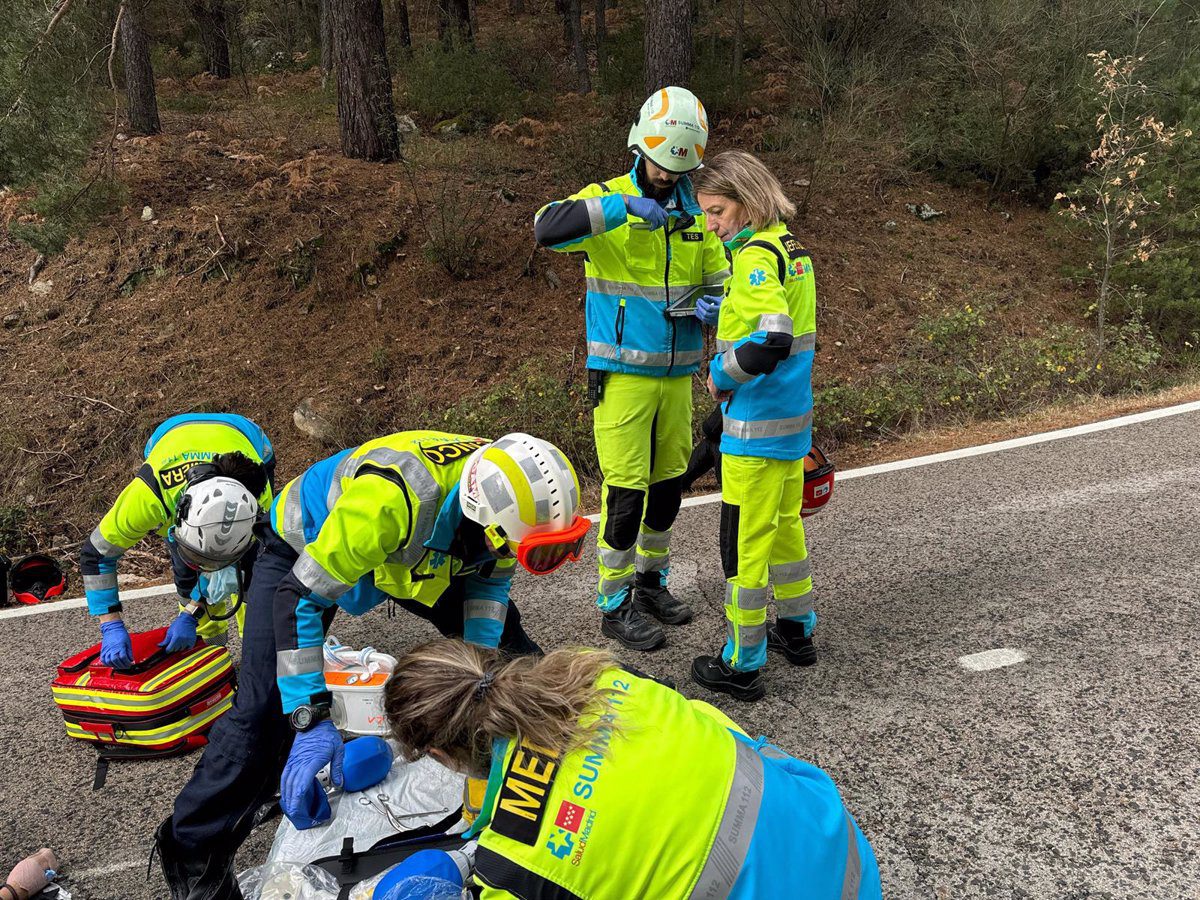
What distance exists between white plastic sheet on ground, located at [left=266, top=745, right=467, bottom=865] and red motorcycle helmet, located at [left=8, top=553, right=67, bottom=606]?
146 inches

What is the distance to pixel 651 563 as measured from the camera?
4535 millimetres

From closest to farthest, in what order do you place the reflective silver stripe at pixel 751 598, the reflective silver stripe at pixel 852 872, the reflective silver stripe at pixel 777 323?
the reflective silver stripe at pixel 852 872
the reflective silver stripe at pixel 777 323
the reflective silver stripe at pixel 751 598

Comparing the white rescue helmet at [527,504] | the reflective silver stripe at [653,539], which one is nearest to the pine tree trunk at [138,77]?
the reflective silver stripe at [653,539]

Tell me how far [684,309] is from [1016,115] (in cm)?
999

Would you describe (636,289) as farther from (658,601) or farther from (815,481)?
(658,601)

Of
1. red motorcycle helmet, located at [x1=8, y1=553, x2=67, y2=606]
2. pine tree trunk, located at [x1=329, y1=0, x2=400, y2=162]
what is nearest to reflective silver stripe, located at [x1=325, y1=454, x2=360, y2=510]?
red motorcycle helmet, located at [x1=8, y1=553, x2=67, y2=606]

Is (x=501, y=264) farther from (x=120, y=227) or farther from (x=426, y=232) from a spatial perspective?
(x=120, y=227)

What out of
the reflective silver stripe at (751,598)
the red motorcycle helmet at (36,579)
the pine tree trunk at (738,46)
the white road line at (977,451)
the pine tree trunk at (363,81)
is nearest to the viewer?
the reflective silver stripe at (751,598)

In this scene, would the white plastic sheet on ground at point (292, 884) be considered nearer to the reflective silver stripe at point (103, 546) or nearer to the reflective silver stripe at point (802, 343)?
the reflective silver stripe at point (103, 546)

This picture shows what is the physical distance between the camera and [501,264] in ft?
31.4

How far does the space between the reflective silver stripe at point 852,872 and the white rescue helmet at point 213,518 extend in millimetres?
2597

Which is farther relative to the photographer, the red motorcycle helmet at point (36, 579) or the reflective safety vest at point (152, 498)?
the red motorcycle helmet at point (36, 579)

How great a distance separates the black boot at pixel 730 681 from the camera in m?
3.78

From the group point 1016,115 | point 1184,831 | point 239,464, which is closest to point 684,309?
point 239,464
